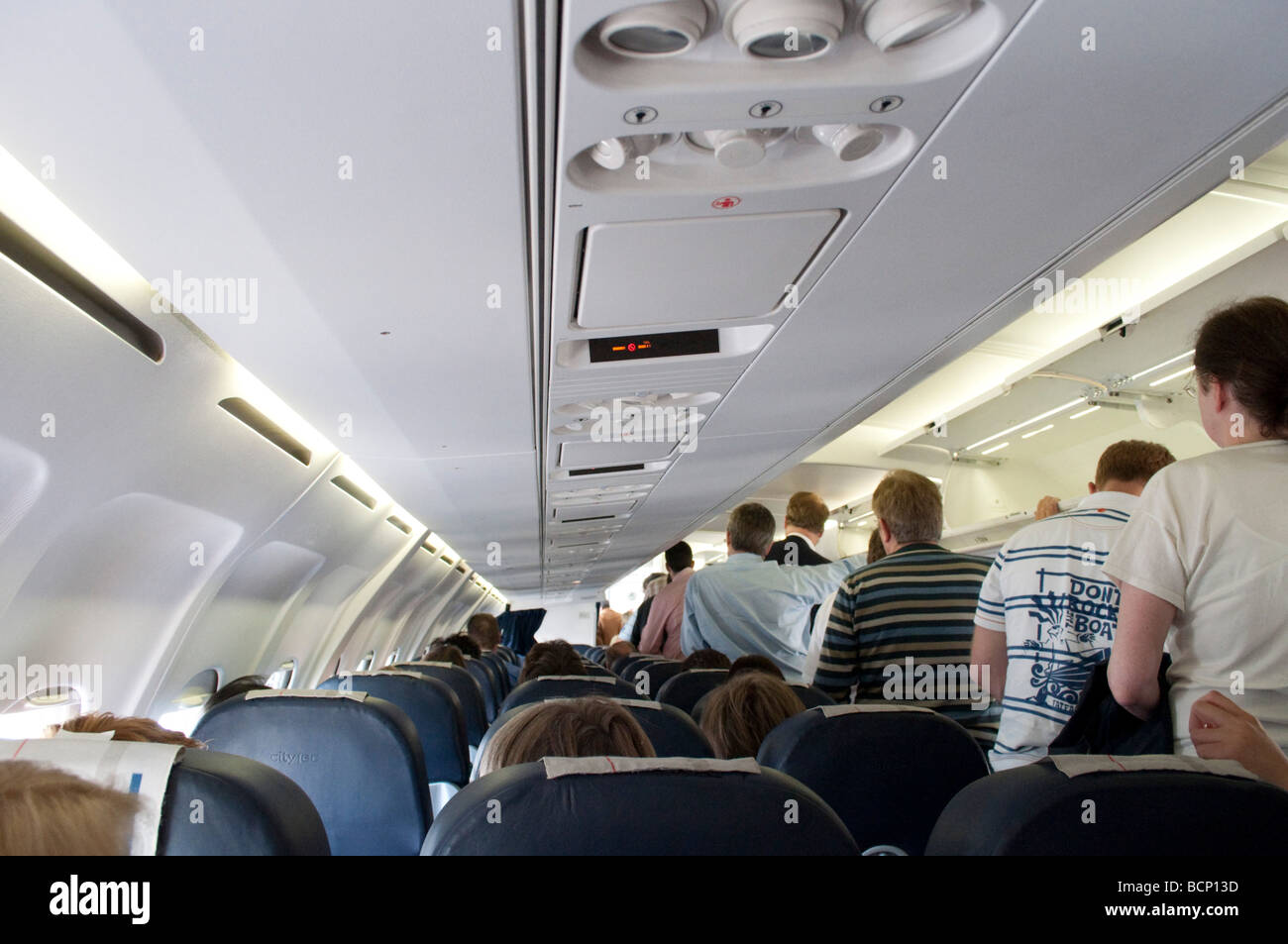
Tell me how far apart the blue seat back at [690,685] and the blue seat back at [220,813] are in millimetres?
2747

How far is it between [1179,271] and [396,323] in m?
4.85

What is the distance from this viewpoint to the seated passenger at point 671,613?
7594mm

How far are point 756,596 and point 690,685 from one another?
1.50 meters

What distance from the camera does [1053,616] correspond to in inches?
109

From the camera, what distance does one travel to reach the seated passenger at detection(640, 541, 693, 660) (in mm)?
7594

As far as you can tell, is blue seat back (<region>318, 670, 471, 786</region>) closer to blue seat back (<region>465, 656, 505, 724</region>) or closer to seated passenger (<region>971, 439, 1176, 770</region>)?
seated passenger (<region>971, 439, 1176, 770</region>)

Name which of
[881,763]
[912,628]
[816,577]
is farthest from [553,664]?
[881,763]

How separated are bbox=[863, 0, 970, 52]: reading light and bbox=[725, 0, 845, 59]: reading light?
70 millimetres

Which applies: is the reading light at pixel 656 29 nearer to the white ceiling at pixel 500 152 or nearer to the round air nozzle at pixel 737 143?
the white ceiling at pixel 500 152

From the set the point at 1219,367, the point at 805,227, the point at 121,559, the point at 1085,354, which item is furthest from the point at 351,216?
the point at 1085,354

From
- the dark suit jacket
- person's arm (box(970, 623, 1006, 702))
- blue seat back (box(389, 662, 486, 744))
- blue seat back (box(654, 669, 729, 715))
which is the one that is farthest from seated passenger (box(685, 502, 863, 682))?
person's arm (box(970, 623, 1006, 702))

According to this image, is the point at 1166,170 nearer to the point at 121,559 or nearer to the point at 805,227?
the point at 805,227

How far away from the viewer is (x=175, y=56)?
65.6 inches

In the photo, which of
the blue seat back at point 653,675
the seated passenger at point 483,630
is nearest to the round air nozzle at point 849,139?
the blue seat back at point 653,675
